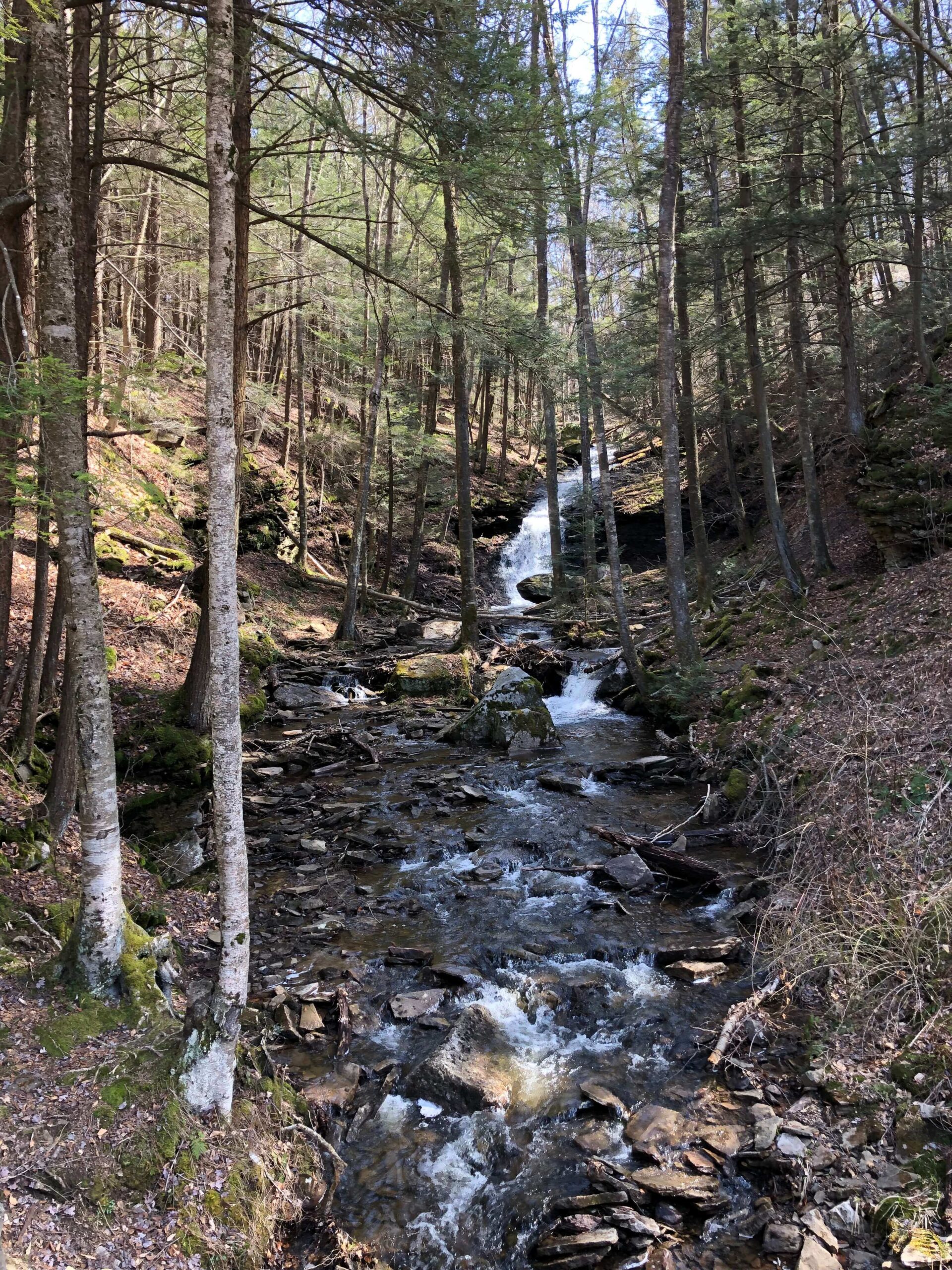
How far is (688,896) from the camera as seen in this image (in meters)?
7.62

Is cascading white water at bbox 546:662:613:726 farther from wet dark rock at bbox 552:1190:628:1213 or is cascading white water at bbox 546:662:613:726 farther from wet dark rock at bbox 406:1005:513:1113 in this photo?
wet dark rock at bbox 552:1190:628:1213

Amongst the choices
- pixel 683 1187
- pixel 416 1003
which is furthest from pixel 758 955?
pixel 416 1003

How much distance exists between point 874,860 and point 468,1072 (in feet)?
11.4

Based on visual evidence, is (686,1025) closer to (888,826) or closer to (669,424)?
(888,826)

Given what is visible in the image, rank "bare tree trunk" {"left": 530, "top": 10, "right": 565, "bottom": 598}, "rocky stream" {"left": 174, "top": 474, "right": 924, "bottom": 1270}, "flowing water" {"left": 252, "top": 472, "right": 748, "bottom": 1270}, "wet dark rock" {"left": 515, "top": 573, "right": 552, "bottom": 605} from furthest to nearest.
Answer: "wet dark rock" {"left": 515, "top": 573, "right": 552, "bottom": 605} < "bare tree trunk" {"left": 530, "top": 10, "right": 565, "bottom": 598} < "flowing water" {"left": 252, "top": 472, "right": 748, "bottom": 1270} < "rocky stream" {"left": 174, "top": 474, "right": 924, "bottom": 1270}

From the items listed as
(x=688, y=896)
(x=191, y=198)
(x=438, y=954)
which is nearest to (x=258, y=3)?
(x=191, y=198)

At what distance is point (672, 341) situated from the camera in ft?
41.2

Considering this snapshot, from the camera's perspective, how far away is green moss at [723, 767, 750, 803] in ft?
30.2

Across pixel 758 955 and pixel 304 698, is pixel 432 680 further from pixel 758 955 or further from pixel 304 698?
pixel 758 955

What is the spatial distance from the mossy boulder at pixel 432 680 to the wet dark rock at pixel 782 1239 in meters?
11.7

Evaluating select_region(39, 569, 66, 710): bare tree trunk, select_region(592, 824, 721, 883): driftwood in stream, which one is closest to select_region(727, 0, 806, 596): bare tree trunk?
select_region(592, 824, 721, 883): driftwood in stream

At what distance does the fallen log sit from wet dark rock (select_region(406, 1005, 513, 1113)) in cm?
147

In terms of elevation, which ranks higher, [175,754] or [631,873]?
[175,754]

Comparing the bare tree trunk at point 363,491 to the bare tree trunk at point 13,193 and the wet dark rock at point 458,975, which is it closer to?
the bare tree trunk at point 13,193
